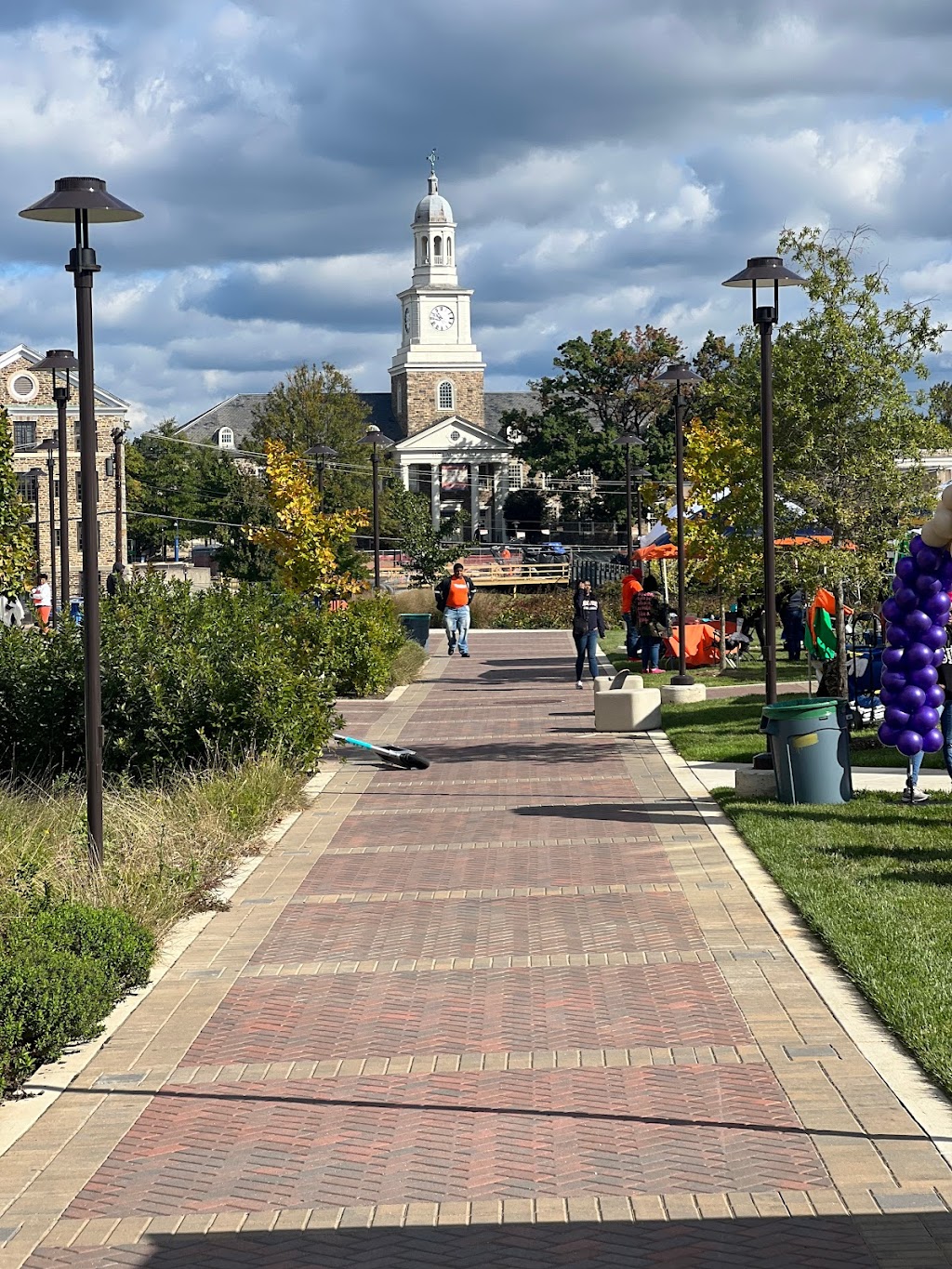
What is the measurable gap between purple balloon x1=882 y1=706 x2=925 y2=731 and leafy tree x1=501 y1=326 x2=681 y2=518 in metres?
73.0

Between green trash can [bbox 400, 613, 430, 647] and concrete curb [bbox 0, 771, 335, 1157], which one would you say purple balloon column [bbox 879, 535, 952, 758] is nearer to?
concrete curb [bbox 0, 771, 335, 1157]

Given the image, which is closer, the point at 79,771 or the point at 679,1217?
the point at 679,1217

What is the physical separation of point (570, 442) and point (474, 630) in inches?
1744

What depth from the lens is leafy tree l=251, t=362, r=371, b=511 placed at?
86.4m

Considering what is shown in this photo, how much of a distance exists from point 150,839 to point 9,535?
9.56 meters

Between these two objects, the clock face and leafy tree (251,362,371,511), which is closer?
leafy tree (251,362,371,511)

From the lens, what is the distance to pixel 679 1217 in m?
5.21

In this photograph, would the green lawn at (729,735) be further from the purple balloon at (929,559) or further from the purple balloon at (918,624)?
the purple balloon at (929,559)

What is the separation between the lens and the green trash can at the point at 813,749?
12.7 m

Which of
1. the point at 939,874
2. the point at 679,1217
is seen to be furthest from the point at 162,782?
the point at 679,1217

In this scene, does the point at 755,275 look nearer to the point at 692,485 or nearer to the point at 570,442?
the point at 692,485

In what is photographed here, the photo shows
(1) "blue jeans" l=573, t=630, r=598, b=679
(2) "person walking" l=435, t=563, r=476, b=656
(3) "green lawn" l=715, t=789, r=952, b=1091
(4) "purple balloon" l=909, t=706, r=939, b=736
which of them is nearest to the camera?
(3) "green lawn" l=715, t=789, r=952, b=1091

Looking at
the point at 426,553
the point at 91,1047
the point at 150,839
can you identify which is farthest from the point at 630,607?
the point at 426,553

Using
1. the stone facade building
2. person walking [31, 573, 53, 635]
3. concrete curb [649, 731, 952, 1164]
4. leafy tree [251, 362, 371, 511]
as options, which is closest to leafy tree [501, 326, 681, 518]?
leafy tree [251, 362, 371, 511]
